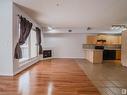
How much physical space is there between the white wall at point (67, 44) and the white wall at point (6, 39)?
7.30 metres

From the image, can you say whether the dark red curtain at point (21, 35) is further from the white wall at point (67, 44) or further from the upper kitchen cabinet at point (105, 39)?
the upper kitchen cabinet at point (105, 39)

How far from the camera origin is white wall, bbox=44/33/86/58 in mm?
12414

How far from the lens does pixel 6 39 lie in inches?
202

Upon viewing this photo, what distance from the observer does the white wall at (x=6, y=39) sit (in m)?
5.11

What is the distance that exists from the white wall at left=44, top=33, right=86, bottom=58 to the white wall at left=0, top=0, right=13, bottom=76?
7301mm

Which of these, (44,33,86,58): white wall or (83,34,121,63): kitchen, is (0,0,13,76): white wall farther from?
(83,34,121,63): kitchen

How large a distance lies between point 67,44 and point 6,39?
25.1ft

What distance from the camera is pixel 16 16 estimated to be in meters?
5.49

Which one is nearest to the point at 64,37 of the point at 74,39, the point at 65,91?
the point at 74,39

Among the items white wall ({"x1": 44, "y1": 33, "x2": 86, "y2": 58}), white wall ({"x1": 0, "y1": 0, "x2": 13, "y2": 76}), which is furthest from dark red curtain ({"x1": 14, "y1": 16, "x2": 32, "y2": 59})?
white wall ({"x1": 44, "y1": 33, "x2": 86, "y2": 58})

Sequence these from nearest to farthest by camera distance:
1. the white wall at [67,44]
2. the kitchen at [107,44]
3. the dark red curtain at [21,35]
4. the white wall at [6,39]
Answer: the white wall at [6,39] < the dark red curtain at [21,35] < the kitchen at [107,44] < the white wall at [67,44]

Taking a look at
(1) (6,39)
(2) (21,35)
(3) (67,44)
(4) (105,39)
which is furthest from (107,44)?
(1) (6,39)

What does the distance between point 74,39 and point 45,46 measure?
2.41 m

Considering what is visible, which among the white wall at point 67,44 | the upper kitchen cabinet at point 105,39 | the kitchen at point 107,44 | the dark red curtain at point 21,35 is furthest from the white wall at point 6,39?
the upper kitchen cabinet at point 105,39
